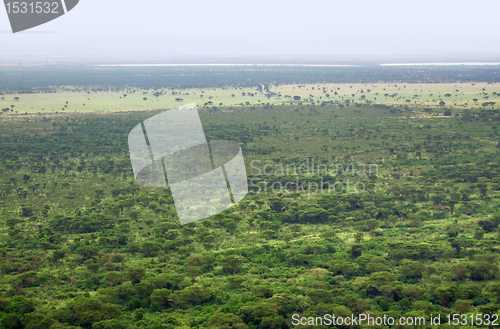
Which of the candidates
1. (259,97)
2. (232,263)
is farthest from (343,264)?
(259,97)

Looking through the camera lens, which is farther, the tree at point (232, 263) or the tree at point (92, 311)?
the tree at point (232, 263)

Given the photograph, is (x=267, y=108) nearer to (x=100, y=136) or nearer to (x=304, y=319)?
(x=100, y=136)

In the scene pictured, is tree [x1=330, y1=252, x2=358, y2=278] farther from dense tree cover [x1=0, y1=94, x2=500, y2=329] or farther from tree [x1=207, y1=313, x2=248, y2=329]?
tree [x1=207, y1=313, x2=248, y2=329]

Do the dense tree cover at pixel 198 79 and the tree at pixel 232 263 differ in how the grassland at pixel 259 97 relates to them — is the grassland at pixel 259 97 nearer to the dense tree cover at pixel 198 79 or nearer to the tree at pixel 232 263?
the dense tree cover at pixel 198 79

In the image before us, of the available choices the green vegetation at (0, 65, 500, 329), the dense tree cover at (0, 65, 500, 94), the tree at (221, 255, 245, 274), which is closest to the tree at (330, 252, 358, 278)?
the green vegetation at (0, 65, 500, 329)

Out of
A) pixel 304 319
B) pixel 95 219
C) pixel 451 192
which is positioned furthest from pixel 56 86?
pixel 304 319

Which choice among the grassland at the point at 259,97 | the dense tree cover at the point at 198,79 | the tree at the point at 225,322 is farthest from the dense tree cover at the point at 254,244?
the dense tree cover at the point at 198,79
